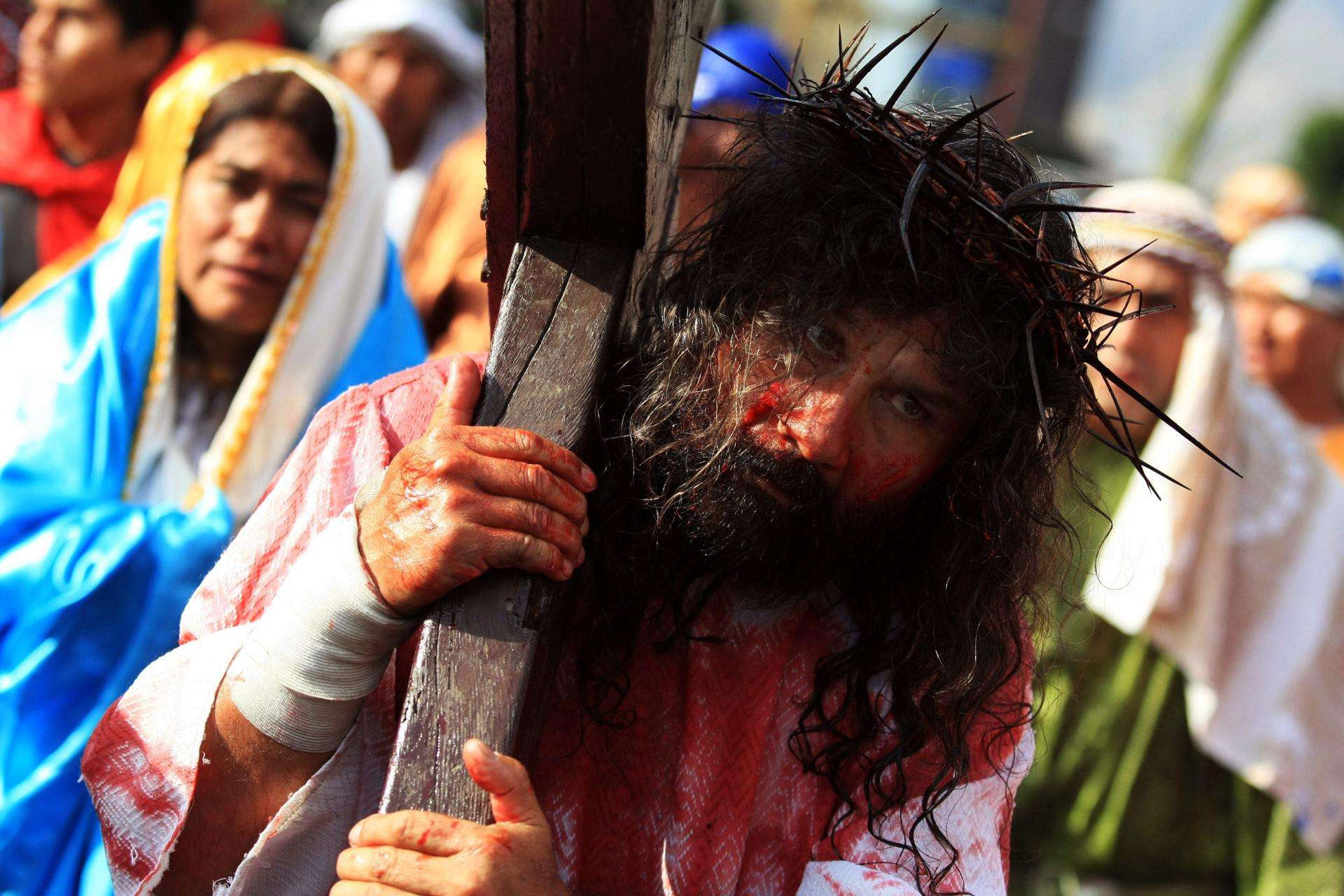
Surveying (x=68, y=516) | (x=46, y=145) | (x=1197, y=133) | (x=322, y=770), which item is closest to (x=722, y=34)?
(x=46, y=145)

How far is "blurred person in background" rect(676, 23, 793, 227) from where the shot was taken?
84.9 inches

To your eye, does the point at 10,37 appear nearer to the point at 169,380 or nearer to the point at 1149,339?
the point at 169,380

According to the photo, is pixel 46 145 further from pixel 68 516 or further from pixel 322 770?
pixel 322 770

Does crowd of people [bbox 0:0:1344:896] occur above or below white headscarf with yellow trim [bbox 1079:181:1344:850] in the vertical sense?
below

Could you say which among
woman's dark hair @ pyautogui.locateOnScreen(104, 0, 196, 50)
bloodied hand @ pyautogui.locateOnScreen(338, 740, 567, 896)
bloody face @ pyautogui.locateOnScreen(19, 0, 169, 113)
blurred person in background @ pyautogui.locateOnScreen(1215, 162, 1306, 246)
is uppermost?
blurred person in background @ pyautogui.locateOnScreen(1215, 162, 1306, 246)

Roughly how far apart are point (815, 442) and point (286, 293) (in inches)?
84.0

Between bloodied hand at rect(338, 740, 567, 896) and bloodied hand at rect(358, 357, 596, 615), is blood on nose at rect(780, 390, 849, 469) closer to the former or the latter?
bloodied hand at rect(358, 357, 596, 615)

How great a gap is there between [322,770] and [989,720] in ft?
3.29

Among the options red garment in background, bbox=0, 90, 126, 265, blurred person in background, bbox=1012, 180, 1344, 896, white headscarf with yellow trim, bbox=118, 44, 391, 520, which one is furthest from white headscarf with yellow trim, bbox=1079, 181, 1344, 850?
red garment in background, bbox=0, 90, 126, 265

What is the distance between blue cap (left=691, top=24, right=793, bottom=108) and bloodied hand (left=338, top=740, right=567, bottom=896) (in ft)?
9.64

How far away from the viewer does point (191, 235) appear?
11.3 feet

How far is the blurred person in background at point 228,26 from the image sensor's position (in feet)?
21.4

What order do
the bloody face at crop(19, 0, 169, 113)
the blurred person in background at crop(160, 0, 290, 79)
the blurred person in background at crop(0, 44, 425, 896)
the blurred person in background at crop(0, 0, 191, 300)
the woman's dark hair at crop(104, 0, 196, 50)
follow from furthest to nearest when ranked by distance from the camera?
the blurred person in background at crop(160, 0, 290, 79) → the woman's dark hair at crop(104, 0, 196, 50) → the bloody face at crop(19, 0, 169, 113) → the blurred person in background at crop(0, 0, 191, 300) → the blurred person in background at crop(0, 44, 425, 896)

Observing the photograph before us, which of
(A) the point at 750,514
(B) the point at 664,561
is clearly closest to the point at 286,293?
(B) the point at 664,561
